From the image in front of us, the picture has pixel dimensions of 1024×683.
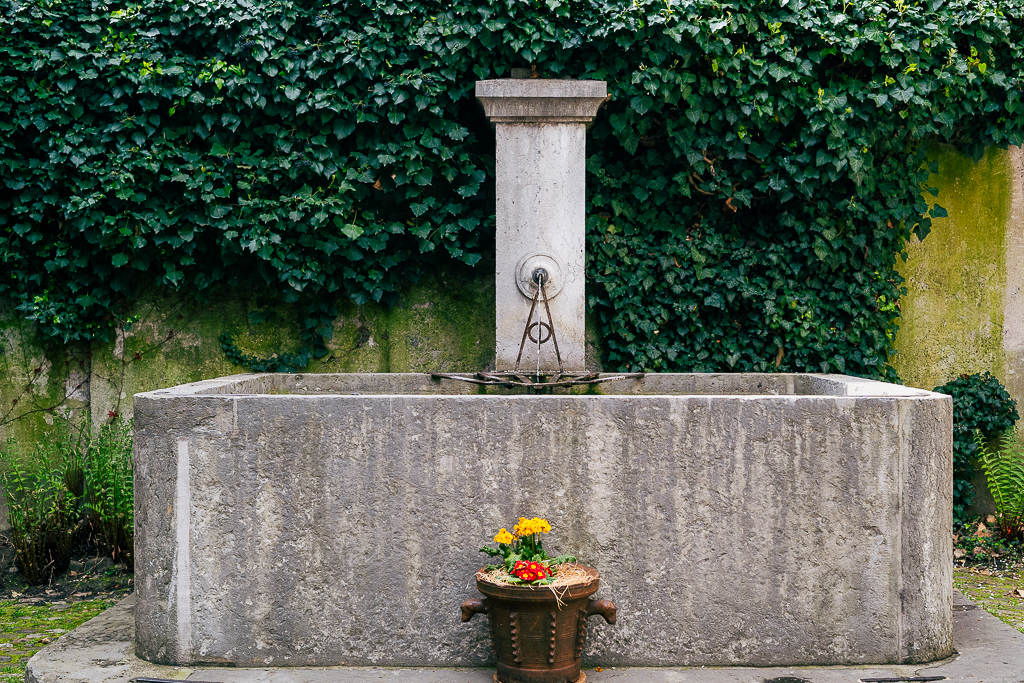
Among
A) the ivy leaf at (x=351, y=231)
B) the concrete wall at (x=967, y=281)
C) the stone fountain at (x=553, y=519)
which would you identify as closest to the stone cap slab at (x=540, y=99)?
the ivy leaf at (x=351, y=231)

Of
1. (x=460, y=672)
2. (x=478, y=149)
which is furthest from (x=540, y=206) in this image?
(x=460, y=672)

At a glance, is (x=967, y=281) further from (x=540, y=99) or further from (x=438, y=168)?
(x=438, y=168)

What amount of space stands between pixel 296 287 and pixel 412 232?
0.89 m

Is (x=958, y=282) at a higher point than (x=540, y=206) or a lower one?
lower

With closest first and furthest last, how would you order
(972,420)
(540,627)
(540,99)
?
(540,627), (540,99), (972,420)

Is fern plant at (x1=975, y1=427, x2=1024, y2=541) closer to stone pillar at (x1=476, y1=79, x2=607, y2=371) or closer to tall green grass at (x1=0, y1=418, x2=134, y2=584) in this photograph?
stone pillar at (x1=476, y1=79, x2=607, y2=371)

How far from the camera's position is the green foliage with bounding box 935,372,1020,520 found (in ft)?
17.7

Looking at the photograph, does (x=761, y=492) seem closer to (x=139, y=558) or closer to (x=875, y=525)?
(x=875, y=525)

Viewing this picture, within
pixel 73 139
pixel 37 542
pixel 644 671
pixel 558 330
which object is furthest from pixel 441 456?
pixel 73 139

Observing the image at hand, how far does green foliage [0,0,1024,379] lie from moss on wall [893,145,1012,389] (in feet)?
0.82

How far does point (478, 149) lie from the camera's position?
5.43 meters

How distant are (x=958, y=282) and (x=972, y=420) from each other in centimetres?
104

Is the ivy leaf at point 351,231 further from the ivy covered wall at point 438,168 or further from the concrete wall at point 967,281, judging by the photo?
the concrete wall at point 967,281

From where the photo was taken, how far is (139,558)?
10.6 feet
